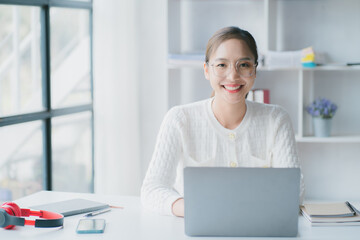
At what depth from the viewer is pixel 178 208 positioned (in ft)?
5.48

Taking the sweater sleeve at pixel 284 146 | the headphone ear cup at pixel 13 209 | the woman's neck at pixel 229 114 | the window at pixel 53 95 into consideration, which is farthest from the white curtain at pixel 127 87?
the headphone ear cup at pixel 13 209

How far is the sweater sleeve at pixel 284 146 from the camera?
6.45 ft

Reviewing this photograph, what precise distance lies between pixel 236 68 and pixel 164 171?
1.63ft

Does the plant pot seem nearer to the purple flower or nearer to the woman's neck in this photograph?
the purple flower

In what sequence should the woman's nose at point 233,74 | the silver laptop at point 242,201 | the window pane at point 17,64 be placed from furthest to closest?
1. the window pane at point 17,64
2. the woman's nose at point 233,74
3. the silver laptop at point 242,201

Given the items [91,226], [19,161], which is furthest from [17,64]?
[91,226]

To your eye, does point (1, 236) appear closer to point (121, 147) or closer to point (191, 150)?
point (191, 150)

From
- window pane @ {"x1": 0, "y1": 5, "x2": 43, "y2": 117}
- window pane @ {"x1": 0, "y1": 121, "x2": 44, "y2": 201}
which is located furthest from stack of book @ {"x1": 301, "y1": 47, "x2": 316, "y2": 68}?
window pane @ {"x1": 0, "y1": 121, "x2": 44, "y2": 201}

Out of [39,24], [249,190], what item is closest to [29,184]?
[39,24]

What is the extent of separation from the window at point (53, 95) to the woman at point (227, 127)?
1.48 m

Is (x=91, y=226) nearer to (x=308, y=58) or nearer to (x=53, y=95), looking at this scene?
(x=308, y=58)

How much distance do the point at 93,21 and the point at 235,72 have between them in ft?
5.36

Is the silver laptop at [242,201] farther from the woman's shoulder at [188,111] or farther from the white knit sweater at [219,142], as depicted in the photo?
the woman's shoulder at [188,111]

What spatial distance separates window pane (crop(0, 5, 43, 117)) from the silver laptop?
263cm
